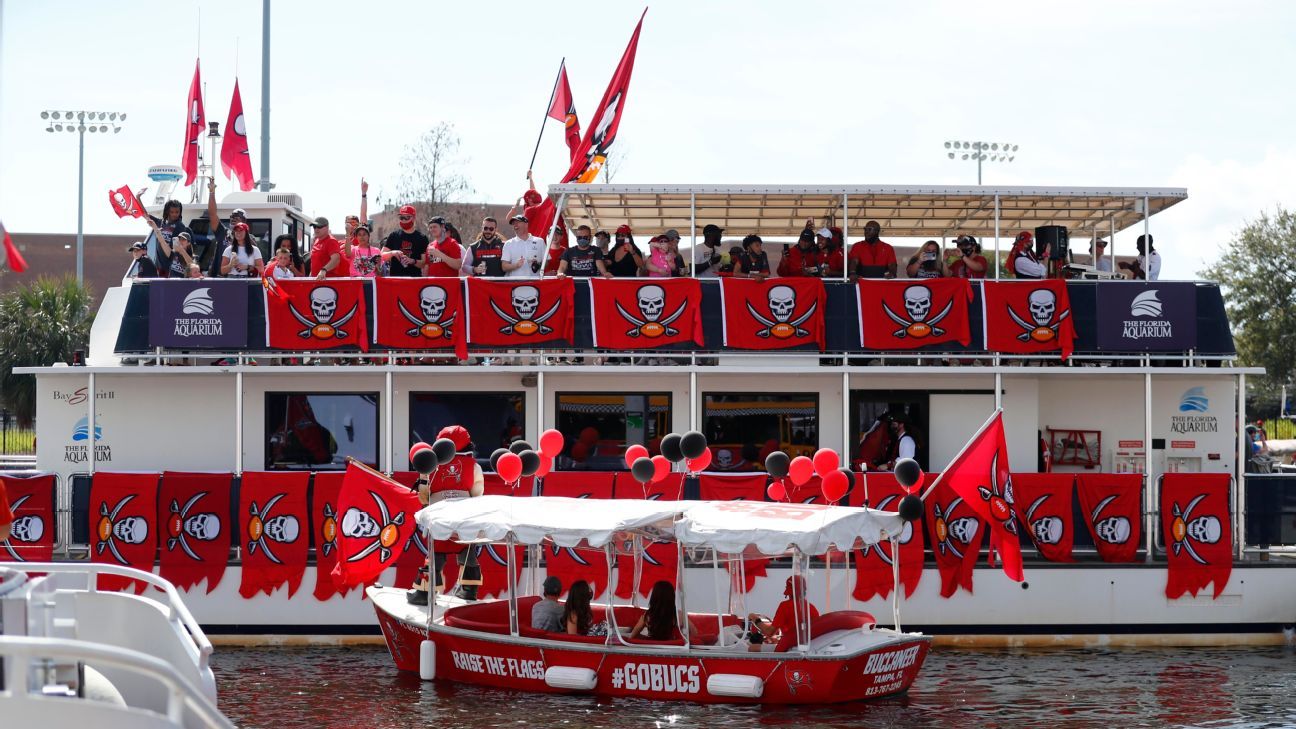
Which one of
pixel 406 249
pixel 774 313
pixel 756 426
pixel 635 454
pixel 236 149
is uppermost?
pixel 236 149

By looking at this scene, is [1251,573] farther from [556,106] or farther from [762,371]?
[556,106]

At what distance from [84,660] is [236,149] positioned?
1807 cm

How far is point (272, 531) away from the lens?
60.1 ft

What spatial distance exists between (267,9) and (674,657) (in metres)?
21.8

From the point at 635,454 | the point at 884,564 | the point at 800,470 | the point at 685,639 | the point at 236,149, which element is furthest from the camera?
the point at 236,149

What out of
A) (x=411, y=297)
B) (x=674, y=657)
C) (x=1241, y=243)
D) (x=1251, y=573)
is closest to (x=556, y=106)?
(x=411, y=297)

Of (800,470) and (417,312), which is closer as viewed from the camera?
(800,470)

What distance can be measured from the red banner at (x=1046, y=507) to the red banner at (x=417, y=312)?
300 inches

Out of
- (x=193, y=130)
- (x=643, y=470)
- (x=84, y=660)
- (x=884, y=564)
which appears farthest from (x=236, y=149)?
(x=84, y=660)

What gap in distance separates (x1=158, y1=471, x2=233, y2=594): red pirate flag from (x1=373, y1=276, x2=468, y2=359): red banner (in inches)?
113

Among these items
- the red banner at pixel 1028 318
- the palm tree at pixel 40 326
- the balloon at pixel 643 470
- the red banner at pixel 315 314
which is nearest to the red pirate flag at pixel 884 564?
the red banner at pixel 1028 318

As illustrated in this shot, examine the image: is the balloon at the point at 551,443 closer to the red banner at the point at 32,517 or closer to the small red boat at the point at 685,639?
the small red boat at the point at 685,639

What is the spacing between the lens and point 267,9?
104 ft

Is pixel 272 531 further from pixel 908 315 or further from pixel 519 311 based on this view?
pixel 908 315
